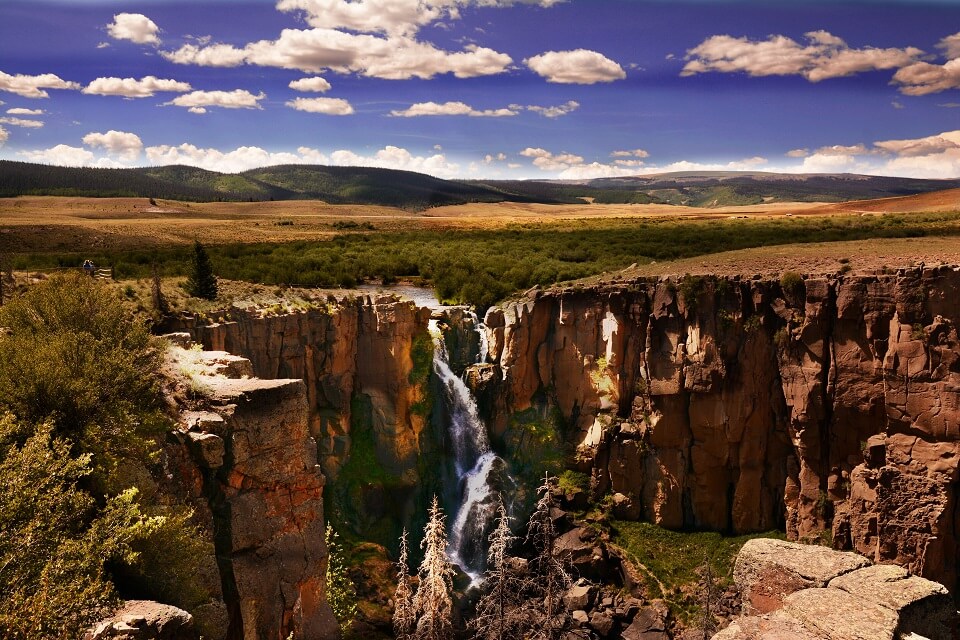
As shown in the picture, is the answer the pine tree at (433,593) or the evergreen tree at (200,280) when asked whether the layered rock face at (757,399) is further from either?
the evergreen tree at (200,280)

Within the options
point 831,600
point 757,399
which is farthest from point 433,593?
point 757,399

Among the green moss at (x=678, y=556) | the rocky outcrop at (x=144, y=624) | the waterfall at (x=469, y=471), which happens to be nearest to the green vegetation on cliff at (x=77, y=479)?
the rocky outcrop at (x=144, y=624)

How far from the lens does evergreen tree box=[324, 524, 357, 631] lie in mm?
26000

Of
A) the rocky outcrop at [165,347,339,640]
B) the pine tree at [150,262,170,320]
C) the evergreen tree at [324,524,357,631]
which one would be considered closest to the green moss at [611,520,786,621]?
the evergreen tree at [324,524,357,631]

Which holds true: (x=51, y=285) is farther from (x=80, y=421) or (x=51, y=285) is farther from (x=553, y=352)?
(x=553, y=352)

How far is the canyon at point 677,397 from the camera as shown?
104 feet

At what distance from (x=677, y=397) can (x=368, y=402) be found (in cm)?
1839

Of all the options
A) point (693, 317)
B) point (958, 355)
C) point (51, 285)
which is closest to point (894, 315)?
point (958, 355)

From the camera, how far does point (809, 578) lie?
2000cm

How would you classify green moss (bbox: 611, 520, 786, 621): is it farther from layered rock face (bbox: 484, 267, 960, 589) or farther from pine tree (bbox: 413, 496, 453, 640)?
pine tree (bbox: 413, 496, 453, 640)

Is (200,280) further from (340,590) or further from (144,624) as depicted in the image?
(144,624)

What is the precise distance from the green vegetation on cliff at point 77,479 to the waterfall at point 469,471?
22.3 metres

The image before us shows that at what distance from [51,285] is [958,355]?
126 feet

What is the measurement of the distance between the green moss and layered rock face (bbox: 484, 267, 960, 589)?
3.30ft
